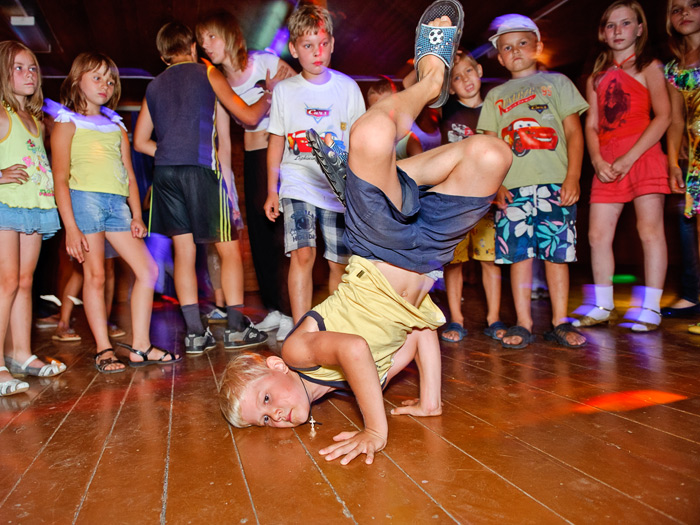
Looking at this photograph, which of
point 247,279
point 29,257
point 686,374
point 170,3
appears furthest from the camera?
point 247,279

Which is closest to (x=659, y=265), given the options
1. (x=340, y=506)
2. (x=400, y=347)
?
(x=400, y=347)

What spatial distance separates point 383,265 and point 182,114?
160cm

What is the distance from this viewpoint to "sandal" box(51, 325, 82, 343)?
305 centimetres

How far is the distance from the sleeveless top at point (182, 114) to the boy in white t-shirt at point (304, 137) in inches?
14.7

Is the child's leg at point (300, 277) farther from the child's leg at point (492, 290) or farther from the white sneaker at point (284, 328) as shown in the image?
the child's leg at point (492, 290)

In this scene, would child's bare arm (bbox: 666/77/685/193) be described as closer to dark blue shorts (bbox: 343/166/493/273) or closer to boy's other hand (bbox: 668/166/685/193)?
boy's other hand (bbox: 668/166/685/193)

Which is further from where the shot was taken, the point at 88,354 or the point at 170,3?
the point at 170,3

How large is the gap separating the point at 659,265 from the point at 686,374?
3.48 ft

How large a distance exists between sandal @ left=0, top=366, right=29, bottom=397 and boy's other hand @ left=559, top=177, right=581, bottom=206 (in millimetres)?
2444

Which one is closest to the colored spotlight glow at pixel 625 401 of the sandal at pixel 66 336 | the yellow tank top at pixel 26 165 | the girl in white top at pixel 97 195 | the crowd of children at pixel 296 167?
the crowd of children at pixel 296 167

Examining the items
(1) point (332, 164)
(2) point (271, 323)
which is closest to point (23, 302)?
(2) point (271, 323)

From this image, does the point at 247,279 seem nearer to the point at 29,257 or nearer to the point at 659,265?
the point at 29,257

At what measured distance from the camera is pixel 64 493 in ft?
3.48

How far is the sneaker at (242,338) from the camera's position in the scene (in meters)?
2.52
